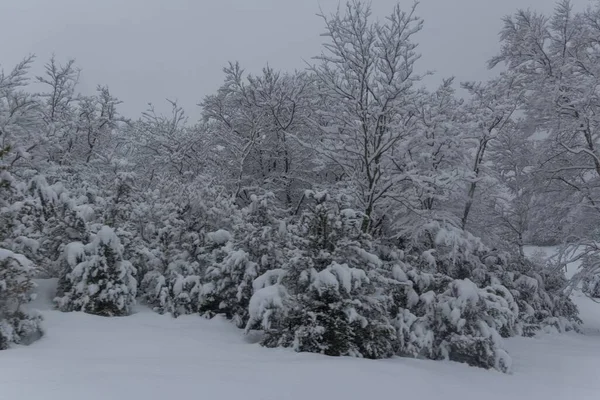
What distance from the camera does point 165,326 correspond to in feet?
23.4

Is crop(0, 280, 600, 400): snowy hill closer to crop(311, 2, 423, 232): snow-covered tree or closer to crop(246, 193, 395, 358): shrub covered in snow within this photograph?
crop(246, 193, 395, 358): shrub covered in snow

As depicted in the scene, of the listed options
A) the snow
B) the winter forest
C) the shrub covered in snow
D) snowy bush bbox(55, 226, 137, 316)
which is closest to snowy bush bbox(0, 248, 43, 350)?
the winter forest

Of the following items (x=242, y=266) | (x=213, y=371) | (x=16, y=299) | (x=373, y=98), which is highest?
(x=373, y=98)

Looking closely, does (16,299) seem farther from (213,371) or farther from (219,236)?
(219,236)

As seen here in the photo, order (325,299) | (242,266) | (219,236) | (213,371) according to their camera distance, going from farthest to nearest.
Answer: (219,236) < (242,266) < (325,299) < (213,371)

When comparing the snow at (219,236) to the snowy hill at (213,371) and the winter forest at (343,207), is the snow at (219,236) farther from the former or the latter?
the snowy hill at (213,371)

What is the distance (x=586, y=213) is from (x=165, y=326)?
11.4 meters

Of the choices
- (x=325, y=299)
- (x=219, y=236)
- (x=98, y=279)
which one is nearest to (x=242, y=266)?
(x=219, y=236)

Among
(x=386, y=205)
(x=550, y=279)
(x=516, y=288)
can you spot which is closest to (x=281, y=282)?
(x=386, y=205)

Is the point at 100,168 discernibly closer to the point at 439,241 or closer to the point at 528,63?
the point at 439,241

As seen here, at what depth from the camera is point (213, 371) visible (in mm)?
4625

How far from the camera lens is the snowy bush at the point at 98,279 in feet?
24.2

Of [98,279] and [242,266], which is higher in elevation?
[242,266]

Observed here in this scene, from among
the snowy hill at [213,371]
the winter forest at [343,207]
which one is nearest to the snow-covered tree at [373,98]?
the winter forest at [343,207]
